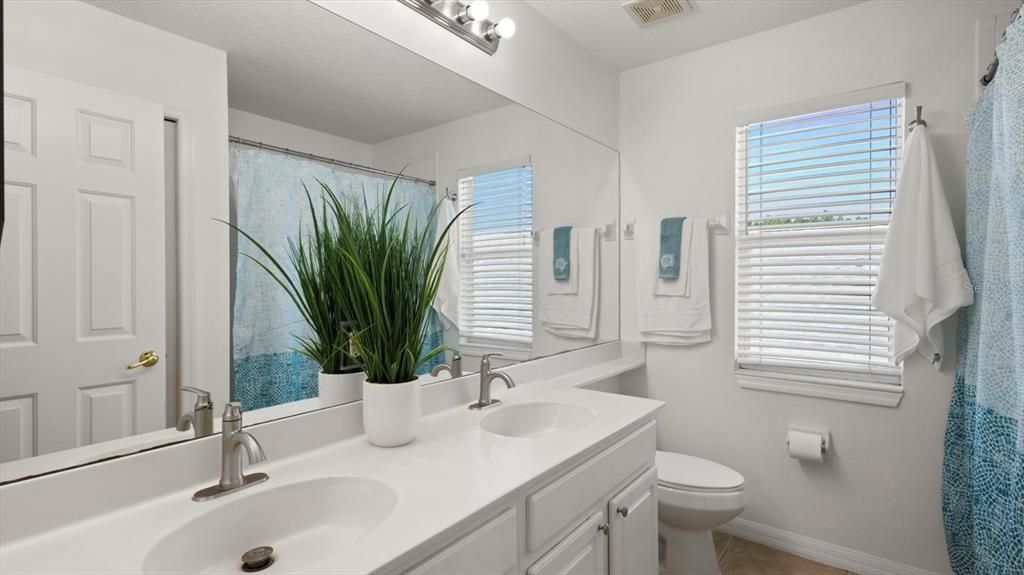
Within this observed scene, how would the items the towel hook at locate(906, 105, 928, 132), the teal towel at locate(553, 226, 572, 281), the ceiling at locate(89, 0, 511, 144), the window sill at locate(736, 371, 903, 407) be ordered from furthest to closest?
the teal towel at locate(553, 226, 572, 281) < the window sill at locate(736, 371, 903, 407) < the towel hook at locate(906, 105, 928, 132) < the ceiling at locate(89, 0, 511, 144)

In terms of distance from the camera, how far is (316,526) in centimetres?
102

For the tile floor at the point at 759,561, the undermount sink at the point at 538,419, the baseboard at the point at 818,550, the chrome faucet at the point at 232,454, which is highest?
the chrome faucet at the point at 232,454

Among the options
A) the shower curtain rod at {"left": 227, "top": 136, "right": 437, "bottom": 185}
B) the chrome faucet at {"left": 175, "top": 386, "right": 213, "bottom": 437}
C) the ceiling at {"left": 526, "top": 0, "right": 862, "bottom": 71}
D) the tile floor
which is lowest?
the tile floor

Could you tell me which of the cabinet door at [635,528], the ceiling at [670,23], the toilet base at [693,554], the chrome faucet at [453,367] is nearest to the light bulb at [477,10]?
the ceiling at [670,23]

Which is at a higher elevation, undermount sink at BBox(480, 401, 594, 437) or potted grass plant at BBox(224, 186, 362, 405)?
potted grass plant at BBox(224, 186, 362, 405)

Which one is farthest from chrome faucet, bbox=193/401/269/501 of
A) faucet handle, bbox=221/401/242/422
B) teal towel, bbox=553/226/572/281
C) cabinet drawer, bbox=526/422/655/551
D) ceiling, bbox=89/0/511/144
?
teal towel, bbox=553/226/572/281

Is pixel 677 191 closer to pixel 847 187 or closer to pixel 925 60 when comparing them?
pixel 847 187

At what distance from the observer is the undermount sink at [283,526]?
86 centimetres

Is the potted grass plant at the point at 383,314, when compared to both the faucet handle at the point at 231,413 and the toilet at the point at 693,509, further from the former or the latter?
the toilet at the point at 693,509

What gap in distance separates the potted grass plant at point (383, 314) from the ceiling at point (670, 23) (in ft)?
4.52

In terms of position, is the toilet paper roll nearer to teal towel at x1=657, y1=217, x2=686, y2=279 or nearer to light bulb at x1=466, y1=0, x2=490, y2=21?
teal towel at x1=657, y1=217, x2=686, y2=279

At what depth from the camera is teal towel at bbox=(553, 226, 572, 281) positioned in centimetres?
232

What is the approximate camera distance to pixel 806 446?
2.09 metres

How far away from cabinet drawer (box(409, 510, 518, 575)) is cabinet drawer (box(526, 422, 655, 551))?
7 centimetres
